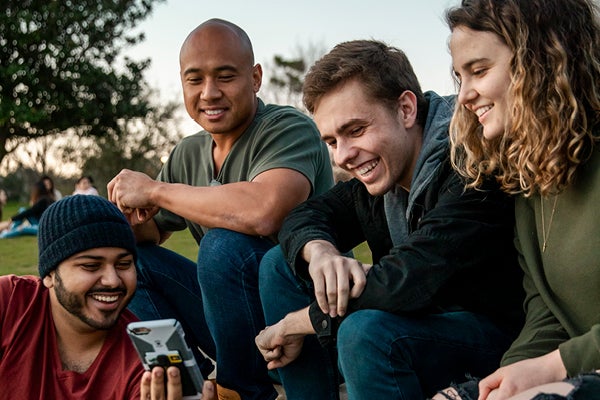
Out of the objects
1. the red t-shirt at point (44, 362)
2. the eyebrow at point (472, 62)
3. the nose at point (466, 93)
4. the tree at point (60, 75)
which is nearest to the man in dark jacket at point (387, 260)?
the nose at point (466, 93)

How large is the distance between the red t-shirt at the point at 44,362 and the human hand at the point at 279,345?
0.46 metres

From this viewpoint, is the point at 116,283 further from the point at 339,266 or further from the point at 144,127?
the point at 144,127

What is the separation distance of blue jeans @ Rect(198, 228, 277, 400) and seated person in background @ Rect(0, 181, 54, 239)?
46.7 feet

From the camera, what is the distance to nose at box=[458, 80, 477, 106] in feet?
7.32

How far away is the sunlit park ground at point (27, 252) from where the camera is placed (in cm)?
1117

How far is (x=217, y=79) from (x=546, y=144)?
185 centimetres

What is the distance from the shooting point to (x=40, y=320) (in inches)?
111

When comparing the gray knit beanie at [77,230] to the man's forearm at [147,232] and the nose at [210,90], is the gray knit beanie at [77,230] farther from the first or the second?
the nose at [210,90]

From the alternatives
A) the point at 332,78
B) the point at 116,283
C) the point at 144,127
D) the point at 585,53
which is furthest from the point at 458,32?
the point at 144,127

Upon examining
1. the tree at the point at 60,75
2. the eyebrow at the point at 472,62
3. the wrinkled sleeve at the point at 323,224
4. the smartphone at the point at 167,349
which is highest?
the tree at the point at 60,75

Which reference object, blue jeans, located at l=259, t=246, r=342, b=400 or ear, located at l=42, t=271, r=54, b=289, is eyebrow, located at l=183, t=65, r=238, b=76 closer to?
blue jeans, located at l=259, t=246, r=342, b=400

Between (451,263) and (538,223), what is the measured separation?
0.96ft

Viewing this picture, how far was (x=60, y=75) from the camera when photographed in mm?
22828

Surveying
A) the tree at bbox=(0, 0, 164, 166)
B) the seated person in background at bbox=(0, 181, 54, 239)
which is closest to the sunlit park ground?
the seated person in background at bbox=(0, 181, 54, 239)
